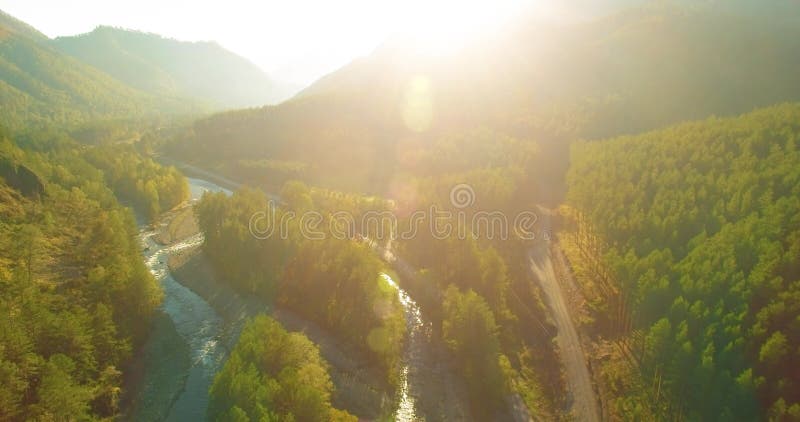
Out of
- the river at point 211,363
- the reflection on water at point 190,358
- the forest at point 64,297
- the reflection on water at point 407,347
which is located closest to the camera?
the forest at point 64,297

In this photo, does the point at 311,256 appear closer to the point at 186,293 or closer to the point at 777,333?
the point at 186,293

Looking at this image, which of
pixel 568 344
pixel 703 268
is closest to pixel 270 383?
pixel 568 344

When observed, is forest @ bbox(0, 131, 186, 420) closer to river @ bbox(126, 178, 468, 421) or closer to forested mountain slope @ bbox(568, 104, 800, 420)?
river @ bbox(126, 178, 468, 421)

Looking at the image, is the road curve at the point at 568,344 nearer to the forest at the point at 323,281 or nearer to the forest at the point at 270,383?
the forest at the point at 323,281

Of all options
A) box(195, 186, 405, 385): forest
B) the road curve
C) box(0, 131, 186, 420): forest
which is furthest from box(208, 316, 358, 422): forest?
the road curve

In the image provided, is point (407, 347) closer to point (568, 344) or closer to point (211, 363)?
point (568, 344)

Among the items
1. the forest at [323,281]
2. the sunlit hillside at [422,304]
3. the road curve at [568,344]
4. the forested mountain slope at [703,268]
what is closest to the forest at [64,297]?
the sunlit hillside at [422,304]

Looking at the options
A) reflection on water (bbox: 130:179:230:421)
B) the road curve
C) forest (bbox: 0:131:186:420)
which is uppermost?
the road curve
